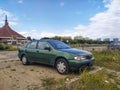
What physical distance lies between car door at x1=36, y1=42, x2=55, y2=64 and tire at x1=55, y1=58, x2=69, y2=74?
49 cm

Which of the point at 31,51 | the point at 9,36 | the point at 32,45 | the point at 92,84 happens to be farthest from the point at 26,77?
the point at 9,36

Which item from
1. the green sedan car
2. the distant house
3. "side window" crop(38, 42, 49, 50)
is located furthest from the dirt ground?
the distant house

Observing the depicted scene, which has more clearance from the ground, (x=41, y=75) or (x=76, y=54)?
(x=76, y=54)

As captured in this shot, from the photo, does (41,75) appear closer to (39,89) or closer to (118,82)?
(39,89)

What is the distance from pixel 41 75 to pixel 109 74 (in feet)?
10.2

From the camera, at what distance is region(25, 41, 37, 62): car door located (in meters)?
11.1

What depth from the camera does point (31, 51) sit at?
1128cm

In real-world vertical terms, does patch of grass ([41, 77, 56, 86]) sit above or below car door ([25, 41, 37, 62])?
below

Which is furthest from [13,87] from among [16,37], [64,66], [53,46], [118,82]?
[16,37]

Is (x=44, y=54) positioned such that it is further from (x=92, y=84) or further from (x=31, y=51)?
(x=92, y=84)

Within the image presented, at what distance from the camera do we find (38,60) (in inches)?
426

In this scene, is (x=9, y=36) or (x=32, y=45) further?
(x=9, y=36)

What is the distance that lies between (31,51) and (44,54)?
126 centimetres

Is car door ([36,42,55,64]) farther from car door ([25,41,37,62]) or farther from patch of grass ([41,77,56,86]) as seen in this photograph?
patch of grass ([41,77,56,86])
